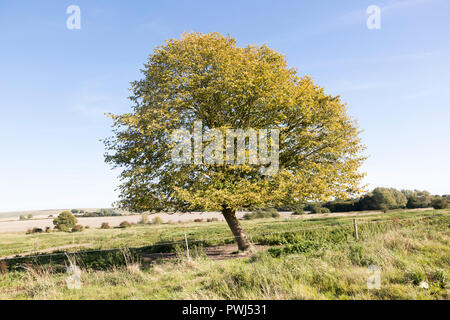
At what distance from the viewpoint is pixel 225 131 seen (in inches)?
487

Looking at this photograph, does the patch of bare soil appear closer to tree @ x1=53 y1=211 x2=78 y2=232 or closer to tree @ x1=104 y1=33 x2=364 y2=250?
tree @ x1=104 y1=33 x2=364 y2=250

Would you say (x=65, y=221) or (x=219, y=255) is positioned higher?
(x=219, y=255)

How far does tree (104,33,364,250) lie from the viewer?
12.4 metres

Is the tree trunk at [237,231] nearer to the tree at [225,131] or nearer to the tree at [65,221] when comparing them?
the tree at [225,131]

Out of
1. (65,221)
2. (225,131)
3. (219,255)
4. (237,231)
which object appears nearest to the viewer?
(225,131)

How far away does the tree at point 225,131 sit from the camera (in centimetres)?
1238

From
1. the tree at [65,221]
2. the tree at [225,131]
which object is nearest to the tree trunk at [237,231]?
the tree at [225,131]

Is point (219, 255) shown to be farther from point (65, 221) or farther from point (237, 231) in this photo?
point (65, 221)

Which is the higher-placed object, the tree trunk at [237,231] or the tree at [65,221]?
the tree trunk at [237,231]

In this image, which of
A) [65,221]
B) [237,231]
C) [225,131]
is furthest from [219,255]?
[65,221]

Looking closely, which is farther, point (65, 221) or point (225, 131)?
point (65, 221)

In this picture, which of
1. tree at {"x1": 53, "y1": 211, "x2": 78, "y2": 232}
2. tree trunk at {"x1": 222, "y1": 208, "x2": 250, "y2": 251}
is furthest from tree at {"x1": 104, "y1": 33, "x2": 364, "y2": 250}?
tree at {"x1": 53, "y1": 211, "x2": 78, "y2": 232}
